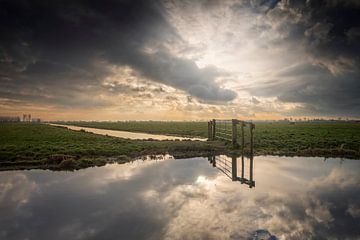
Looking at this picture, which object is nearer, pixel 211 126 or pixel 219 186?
pixel 219 186

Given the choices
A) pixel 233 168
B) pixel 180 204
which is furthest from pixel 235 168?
pixel 180 204

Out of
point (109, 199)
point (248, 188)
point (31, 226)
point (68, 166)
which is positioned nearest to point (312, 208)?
point (248, 188)

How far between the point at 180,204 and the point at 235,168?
6.72 metres

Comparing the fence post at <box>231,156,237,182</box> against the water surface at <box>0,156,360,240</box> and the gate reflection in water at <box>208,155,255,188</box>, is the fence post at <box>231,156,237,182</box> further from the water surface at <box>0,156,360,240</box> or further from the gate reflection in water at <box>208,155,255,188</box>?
the water surface at <box>0,156,360,240</box>

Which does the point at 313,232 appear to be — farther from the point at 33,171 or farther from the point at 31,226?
the point at 33,171

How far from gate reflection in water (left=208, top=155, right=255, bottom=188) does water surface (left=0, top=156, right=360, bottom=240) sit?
6.2 inches

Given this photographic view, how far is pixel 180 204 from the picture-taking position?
7332 millimetres

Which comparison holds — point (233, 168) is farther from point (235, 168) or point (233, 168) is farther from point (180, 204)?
point (180, 204)

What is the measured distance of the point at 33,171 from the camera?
40.1 ft

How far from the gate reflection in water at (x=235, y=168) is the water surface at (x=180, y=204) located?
0.16 m

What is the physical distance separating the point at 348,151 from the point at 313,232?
1666cm

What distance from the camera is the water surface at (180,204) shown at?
561 cm

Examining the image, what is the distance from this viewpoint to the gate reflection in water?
10625mm

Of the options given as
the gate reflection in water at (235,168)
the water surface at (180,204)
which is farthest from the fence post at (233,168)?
the water surface at (180,204)
